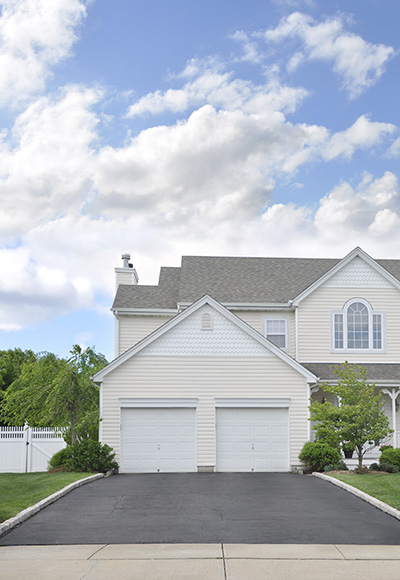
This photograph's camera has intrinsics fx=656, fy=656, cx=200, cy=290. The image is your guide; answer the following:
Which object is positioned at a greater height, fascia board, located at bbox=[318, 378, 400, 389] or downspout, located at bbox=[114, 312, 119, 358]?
downspout, located at bbox=[114, 312, 119, 358]

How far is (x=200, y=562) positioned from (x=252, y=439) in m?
16.5

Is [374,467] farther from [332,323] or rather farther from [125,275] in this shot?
[125,275]

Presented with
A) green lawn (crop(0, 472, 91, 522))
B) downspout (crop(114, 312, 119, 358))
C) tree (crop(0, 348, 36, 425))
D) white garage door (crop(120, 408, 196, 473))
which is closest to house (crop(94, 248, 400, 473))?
white garage door (crop(120, 408, 196, 473))

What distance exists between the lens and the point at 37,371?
33.1 metres

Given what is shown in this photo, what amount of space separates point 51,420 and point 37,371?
191 inches

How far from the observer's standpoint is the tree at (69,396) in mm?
28203

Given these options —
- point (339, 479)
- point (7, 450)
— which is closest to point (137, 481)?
point (339, 479)

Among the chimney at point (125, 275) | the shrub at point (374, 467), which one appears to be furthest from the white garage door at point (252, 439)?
the chimney at point (125, 275)

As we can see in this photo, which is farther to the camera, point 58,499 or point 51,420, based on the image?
point 51,420

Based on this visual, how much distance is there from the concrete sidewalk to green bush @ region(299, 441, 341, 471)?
43.8 ft

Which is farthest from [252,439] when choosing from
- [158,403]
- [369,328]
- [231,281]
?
[231,281]

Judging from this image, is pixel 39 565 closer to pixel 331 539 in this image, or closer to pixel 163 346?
pixel 331 539

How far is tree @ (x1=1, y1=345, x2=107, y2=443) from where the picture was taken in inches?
1110

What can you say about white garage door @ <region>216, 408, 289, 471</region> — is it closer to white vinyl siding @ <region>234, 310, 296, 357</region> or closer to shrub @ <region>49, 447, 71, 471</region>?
white vinyl siding @ <region>234, 310, 296, 357</region>
